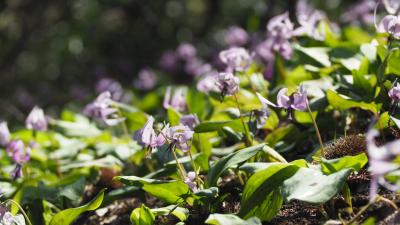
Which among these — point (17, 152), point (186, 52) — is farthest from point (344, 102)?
point (186, 52)

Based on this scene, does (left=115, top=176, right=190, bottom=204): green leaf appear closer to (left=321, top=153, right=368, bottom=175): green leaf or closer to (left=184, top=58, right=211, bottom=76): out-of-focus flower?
(left=321, top=153, right=368, bottom=175): green leaf

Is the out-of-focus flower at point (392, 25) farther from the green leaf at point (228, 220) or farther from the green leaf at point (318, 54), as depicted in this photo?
the green leaf at point (228, 220)

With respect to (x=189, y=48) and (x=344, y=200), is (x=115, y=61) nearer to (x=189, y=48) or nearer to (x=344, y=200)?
(x=189, y=48)

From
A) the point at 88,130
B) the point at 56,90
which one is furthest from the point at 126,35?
the point at 88,130

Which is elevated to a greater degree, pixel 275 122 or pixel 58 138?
pixel 275 122

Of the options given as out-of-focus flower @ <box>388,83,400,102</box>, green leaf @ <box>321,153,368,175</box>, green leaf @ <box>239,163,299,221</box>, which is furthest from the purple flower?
out-of-focus flower @ <box>388,83,400,102</box>

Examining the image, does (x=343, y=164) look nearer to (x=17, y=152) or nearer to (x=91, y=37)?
(x=17, y=152)
